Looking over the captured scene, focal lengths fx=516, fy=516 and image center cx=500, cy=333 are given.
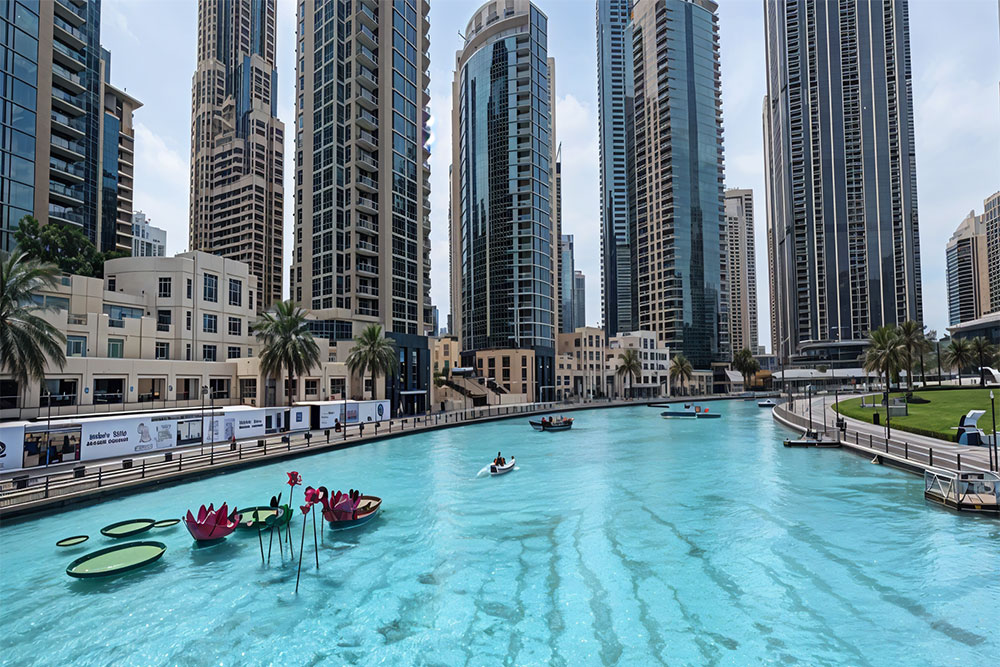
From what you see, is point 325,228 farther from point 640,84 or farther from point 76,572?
point 640,84

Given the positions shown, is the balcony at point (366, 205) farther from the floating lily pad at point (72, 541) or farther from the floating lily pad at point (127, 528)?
the floating lily pad at point (72, 541)

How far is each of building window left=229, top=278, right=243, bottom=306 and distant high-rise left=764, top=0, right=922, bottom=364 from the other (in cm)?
17415

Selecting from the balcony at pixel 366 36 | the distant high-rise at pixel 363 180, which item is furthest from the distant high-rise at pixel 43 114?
the balcony at pixel 366 36

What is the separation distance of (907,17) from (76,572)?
256772mm

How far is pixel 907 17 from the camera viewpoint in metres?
181

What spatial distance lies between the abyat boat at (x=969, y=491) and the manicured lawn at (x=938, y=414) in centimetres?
1700

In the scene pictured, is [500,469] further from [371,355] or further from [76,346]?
[76,346]

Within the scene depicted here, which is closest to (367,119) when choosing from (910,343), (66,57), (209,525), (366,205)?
(366,205)

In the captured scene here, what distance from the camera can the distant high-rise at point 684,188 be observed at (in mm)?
166000

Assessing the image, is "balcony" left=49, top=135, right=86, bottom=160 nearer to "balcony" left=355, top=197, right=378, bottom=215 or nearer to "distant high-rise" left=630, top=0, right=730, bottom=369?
"balcony" left=355, top=197, right=378, bottom=215

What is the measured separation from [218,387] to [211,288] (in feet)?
36.9

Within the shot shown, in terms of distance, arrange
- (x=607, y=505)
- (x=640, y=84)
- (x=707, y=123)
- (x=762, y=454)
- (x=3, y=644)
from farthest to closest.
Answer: (x=640, y=84) → (x=707, y=123) → (x=762, y=454) → (x=607, y=505) → (x=3, y=644)

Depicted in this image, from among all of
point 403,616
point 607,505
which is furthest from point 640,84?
point 403,616

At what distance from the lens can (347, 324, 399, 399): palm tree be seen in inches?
2456
